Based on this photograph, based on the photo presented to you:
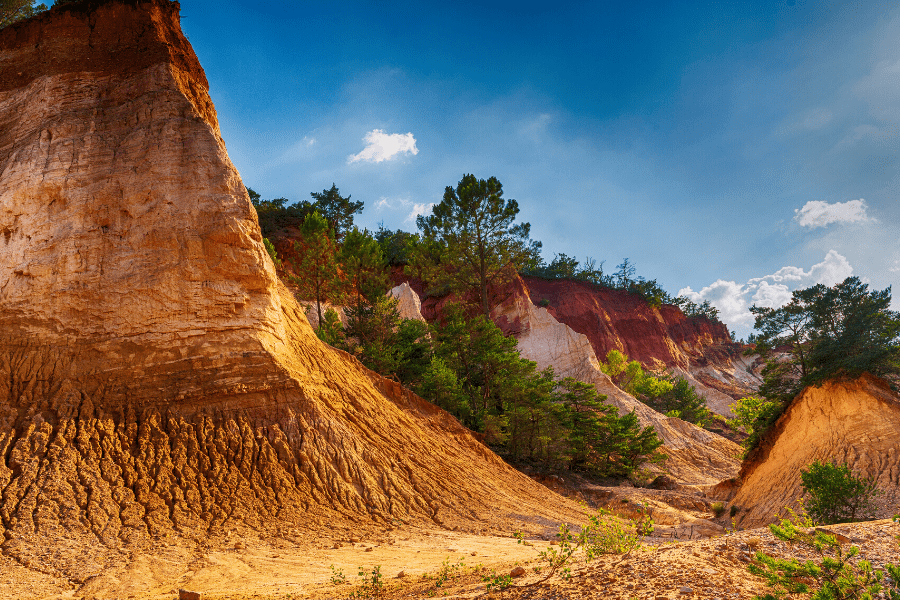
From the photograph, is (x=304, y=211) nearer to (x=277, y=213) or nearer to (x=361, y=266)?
(x=277, y=213)

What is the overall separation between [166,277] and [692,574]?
11342mm

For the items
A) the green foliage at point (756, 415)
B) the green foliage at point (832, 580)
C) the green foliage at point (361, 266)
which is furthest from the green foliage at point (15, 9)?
the green foliage at point (756, 415)

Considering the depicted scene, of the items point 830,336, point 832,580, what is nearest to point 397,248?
point 830,336

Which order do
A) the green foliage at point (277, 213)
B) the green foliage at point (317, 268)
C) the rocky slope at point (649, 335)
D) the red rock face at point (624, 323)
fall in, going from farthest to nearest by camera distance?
1. the red rock face at point (624, 323)
2. the rocky slope at point (649, 335)
3. the green foliage at point (277, 213)
4. the green foliage at point (317, 268)

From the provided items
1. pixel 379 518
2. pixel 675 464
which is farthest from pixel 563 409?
pixel 379 518

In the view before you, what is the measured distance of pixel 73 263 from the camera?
1078 centimetres

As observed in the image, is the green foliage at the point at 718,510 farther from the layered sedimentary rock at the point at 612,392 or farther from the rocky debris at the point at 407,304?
the rocky debris at the point at 407,304

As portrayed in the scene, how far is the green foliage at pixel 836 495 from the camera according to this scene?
38.2 ft

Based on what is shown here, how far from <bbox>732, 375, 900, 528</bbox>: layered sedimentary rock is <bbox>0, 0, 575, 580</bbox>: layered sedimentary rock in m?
8.19

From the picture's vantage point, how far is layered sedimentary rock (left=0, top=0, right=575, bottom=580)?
8859 mm

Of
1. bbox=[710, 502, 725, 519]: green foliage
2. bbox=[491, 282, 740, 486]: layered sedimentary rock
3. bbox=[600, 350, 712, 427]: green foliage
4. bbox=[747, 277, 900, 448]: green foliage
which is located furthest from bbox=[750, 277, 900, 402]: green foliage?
bbox=[600, 350, 712, 427]: green foliage

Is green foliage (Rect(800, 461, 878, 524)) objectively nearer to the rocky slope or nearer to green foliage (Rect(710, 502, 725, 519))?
green foliage (Rect(710, 502, 725, 519))

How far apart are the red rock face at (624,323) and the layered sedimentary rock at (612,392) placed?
476 inches

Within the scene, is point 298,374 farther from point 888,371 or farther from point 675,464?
point 675,464
